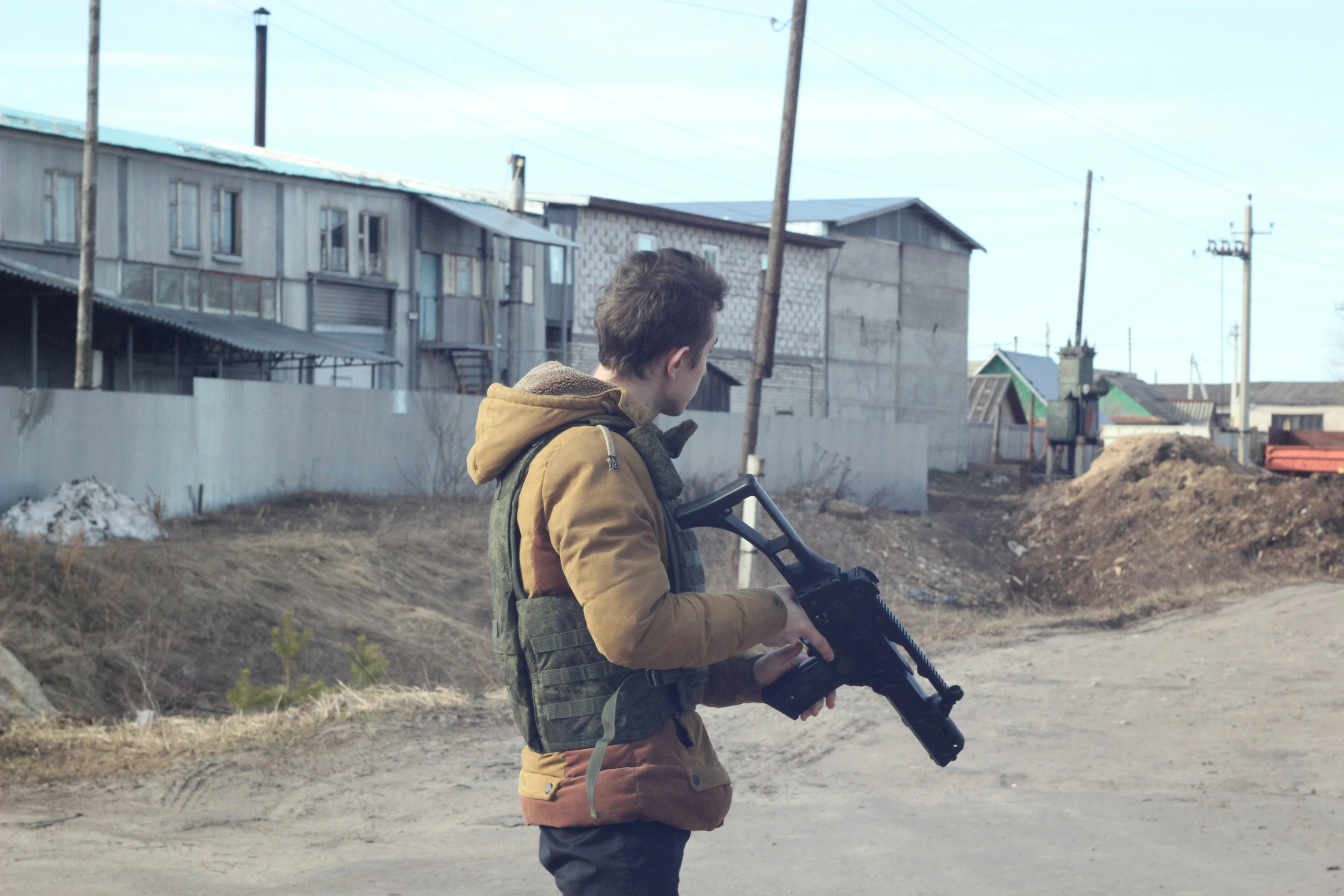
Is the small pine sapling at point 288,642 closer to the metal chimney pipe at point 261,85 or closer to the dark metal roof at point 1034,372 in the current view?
the metal chimney pipe at point 261,85

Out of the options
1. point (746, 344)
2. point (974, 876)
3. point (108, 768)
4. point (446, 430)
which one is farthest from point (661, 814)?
point (746, 344)

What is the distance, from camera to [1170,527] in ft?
72.5

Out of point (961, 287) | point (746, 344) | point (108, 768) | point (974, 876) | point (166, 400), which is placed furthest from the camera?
point (961, 287)

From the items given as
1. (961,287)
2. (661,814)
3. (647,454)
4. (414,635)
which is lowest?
(414,635)

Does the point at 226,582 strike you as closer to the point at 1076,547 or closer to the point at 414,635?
the point at 414,635

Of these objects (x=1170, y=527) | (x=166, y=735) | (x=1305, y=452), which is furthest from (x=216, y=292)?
(x=1305, y=452)

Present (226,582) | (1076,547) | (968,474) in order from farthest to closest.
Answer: (968,474) → (1076,547) → (226,582)

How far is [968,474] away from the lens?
1576 inches

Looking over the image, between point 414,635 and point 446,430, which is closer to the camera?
point 414,635

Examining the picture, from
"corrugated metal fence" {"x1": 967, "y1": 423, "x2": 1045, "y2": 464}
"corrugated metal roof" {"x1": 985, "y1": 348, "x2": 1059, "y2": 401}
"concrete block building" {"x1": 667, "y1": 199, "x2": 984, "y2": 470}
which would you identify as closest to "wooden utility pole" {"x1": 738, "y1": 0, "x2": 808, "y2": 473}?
"concrete block building" {"x1": 667, "y1": 199, "x2": 984, "y2": 470}

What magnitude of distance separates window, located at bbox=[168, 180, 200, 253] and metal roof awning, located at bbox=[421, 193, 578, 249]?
5148 millimetres

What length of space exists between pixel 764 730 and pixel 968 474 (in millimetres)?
33331

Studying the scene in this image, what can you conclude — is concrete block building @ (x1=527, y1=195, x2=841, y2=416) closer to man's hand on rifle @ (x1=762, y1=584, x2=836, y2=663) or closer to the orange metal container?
the orange metal container

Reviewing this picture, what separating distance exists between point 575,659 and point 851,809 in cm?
432
